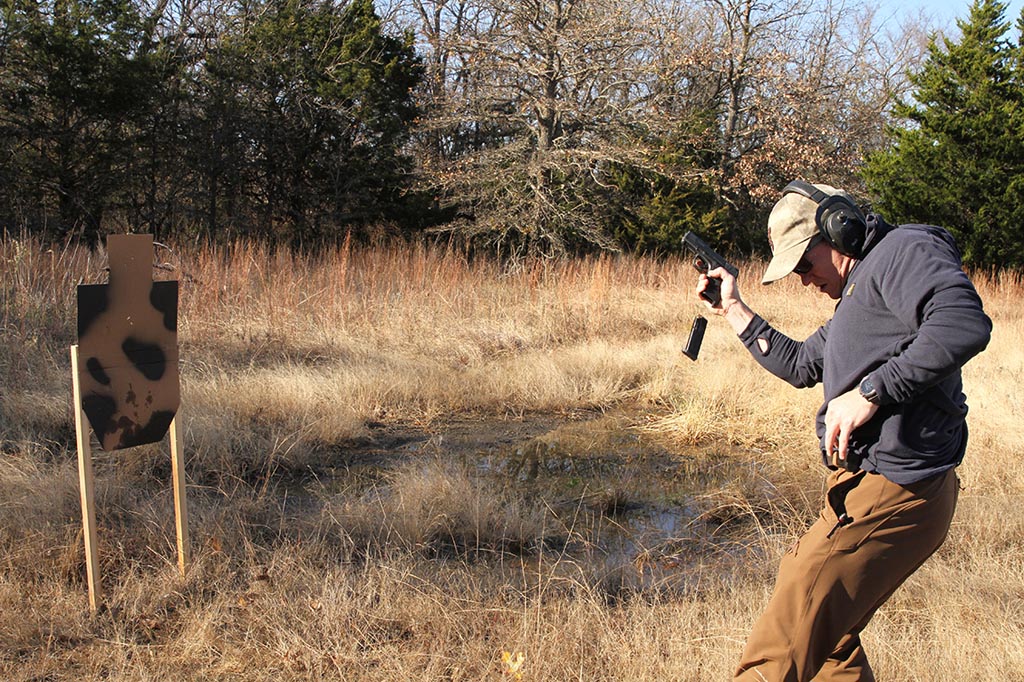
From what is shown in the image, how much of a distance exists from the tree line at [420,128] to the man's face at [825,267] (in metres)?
11.3

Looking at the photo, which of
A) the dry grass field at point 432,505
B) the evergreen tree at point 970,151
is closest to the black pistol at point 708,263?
the dry grass field at point 432,505

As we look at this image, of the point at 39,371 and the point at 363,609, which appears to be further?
the point at 39,371

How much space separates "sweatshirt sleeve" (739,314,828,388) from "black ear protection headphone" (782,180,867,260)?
43 cm

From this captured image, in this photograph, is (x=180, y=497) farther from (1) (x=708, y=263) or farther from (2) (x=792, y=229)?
(2) (x=792, y=229)

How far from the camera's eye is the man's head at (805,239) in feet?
6.81

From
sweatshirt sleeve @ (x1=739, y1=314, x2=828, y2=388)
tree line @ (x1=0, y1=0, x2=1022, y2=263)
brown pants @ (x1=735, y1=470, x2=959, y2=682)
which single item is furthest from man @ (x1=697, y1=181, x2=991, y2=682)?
tree line @ (x1=0, y1=0, x2=1022, y2=263)

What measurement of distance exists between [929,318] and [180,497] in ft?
9.03

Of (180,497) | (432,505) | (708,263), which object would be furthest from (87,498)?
(708,263)

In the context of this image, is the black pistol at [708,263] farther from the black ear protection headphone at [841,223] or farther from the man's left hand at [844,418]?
the man's left hand at [844,418]

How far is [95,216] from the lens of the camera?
13.9 meters

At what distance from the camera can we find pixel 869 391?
5.97 feet

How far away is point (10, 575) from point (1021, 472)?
16.7 feet

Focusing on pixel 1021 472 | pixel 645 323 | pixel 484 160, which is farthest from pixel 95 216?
pixel 1021 472

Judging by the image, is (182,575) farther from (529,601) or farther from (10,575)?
(529,601)
